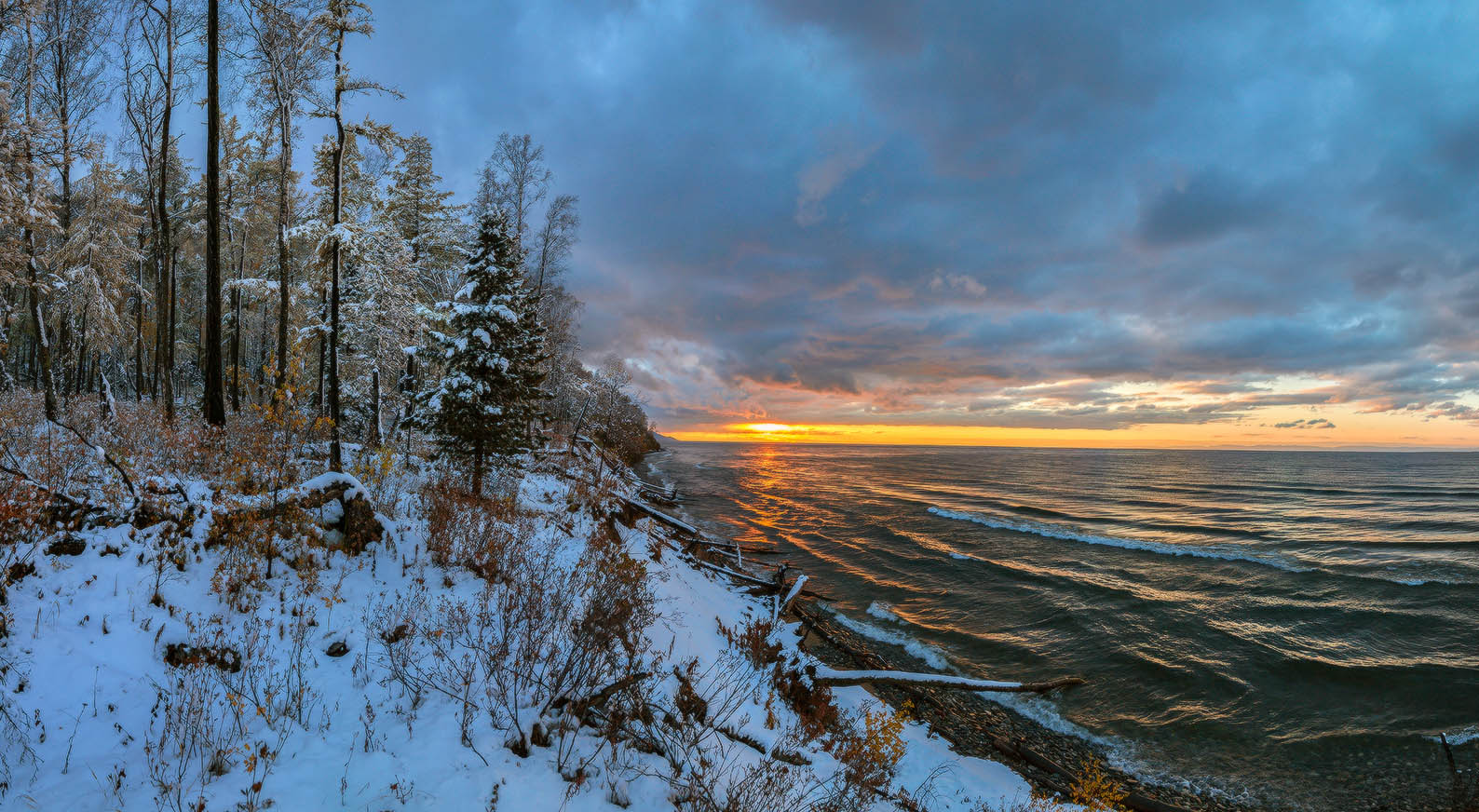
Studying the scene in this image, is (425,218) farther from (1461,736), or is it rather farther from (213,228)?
(1461,736)

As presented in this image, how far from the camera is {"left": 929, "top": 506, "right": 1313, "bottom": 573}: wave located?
1991 centimetres

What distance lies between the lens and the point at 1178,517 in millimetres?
29547

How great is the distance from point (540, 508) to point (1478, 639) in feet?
76.2

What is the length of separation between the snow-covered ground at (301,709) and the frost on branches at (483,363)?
632 centimetres

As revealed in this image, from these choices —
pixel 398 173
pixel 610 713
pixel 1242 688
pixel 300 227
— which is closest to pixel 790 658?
pixel 610 713

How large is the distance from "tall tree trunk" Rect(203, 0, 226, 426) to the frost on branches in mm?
3969

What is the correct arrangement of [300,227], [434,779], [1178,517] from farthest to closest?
[1178,517] < [300,227] < [434,779]

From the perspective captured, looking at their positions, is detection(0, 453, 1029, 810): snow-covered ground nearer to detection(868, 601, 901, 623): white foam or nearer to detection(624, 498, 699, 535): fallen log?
detection(868, 601, 901, 623): white foam

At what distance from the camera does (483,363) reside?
1316 cm

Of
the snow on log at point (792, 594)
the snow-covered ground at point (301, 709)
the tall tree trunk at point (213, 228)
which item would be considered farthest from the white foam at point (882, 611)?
the tall tree trunk at point (213, 228)

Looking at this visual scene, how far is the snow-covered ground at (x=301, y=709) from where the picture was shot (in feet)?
12.1

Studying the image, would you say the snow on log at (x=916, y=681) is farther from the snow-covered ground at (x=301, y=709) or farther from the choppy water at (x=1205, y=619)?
the snow-covered ground at (x=301, y=709)

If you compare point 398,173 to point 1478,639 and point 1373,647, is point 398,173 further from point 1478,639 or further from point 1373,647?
point 1478,639

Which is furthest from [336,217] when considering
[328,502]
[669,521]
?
[669,521]
